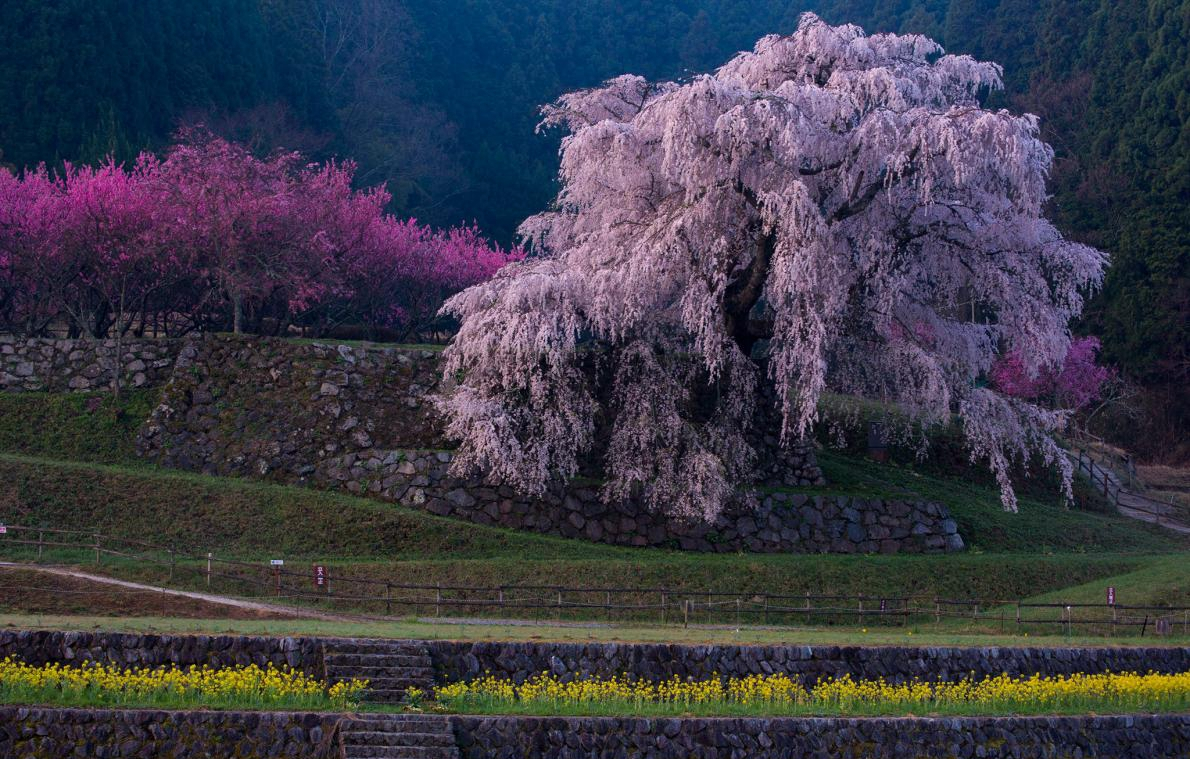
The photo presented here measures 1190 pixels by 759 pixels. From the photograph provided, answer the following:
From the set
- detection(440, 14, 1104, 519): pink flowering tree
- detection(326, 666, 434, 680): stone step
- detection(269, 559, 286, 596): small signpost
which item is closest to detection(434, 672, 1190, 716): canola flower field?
detection(326, 666, 434, 680): stone step

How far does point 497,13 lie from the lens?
3305 inches

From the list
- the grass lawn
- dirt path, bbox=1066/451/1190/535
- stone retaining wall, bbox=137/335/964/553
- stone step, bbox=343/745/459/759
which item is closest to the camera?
stone step, bbox=343/745/459/759

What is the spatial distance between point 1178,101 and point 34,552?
47.4 m

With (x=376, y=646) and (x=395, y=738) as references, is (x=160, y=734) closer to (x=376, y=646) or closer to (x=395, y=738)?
(x=395, y=738)

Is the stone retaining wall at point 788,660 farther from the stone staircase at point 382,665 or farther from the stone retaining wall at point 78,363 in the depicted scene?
the stone retaining wall at point 78,363

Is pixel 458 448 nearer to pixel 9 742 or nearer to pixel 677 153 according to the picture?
pixel 677 153

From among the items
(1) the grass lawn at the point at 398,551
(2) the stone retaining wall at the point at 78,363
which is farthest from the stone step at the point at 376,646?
(2) the stone retaining wall at the point at 78,363

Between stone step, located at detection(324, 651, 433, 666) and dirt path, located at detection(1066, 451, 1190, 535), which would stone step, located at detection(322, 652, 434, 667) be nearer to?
stone step, located at detection(324, 651, 433, 666)

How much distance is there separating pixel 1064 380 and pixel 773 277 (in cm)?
2284

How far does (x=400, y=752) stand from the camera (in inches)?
614

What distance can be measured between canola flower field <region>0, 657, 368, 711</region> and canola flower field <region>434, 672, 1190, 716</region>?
1.77 meters

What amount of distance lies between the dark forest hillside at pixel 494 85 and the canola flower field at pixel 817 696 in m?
35.6

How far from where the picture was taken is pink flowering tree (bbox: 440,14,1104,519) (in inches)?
1155

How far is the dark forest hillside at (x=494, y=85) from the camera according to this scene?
52.5 meters
